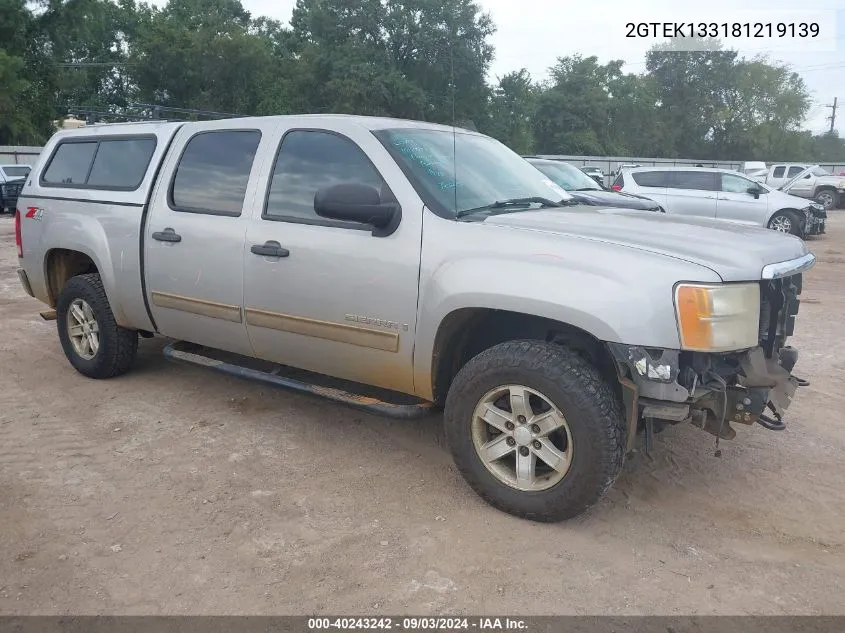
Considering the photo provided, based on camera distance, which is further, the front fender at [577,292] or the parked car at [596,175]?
the parked car at [596,175]

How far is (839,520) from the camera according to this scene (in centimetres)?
330

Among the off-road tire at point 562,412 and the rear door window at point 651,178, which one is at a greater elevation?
the rear door window at point 651,178

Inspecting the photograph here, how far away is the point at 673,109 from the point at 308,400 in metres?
57.7

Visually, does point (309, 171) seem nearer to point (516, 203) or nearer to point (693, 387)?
point (516, 203)

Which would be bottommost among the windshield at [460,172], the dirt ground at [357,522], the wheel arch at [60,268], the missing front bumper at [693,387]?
the dirt ground at [357,522]

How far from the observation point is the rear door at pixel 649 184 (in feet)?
48.9

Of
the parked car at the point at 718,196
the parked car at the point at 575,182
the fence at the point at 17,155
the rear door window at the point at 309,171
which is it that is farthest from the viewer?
the fence at the point at 17,155

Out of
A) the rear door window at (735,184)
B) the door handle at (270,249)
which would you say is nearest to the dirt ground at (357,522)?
the door handle at (270,249)

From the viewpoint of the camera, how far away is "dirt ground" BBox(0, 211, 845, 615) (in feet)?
9.05

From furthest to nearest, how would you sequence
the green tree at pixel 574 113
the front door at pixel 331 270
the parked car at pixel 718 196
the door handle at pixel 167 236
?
1. the green tree at pixel 574 113
2. the parked car at pixel 718 196
3. the door handle at pixel 167 236
4. the front door at pixel 331 270

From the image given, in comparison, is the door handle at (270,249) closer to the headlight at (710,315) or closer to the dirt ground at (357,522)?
the dirt ground at (357,522)

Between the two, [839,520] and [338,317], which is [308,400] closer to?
[338,317]

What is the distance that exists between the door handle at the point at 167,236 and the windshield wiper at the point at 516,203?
6.20 ft

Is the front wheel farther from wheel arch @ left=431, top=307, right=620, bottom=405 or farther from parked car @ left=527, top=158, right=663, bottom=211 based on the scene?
wheel arch @ left=431, top=307, right=620, bottom=405
